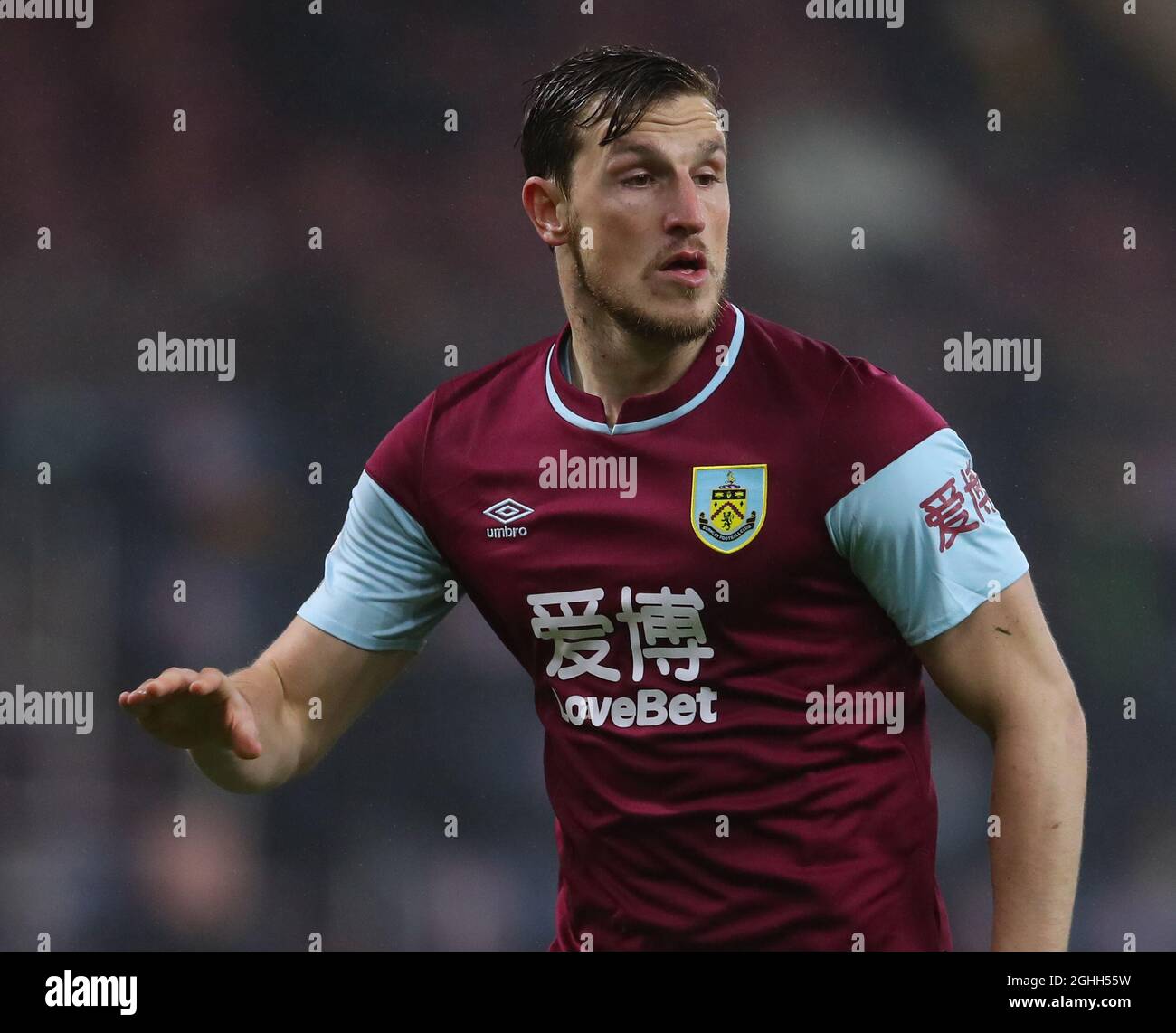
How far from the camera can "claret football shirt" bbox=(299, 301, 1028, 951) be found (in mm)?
2219

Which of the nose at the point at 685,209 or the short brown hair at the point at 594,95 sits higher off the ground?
the short brown hair at the point at 594,95

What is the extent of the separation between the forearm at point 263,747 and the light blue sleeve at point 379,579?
0.48ft

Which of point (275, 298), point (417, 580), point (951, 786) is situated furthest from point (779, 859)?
point (275, 298)

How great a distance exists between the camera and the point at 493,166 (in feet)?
17.6

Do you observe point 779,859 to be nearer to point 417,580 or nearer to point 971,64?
point 417,580

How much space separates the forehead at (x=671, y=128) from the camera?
2396mm

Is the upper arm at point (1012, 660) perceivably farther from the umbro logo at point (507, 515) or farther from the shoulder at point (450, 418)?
the shoulder at point (450, 418)

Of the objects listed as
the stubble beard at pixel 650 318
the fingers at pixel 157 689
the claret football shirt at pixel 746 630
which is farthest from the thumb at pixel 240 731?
the stubble beard at pixel 650 318

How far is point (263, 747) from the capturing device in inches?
96.0

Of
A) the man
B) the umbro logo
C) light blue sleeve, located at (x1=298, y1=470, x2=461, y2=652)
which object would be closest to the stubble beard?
the man

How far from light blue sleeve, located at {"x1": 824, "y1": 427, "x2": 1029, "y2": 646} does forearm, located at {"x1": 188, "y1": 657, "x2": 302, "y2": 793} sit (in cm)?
96

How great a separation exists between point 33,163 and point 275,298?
0.97m

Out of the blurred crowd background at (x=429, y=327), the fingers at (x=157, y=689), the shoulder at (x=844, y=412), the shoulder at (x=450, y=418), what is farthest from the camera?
the blurred crowd background at (x=429, y=327)

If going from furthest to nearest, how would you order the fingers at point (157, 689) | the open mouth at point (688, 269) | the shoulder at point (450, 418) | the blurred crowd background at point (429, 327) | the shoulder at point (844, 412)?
the blurred crowd background at point (429, 327) < the shoulder at point (450, 418) < the open mouth at point (688, 269) < the shoulder at point (844, 412) < the fingers at point (157, 689)
